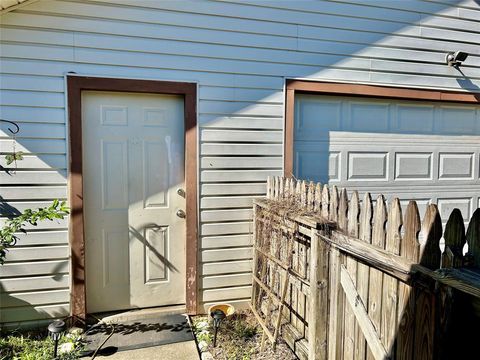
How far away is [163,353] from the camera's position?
94.2 inches

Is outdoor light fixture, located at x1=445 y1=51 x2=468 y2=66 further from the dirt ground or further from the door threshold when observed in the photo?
the door threshold

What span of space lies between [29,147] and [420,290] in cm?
290

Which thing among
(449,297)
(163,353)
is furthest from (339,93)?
(163,353)

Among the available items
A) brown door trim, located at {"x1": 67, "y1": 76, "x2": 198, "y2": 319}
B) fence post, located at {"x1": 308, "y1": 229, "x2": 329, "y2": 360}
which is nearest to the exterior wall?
brown door trim, located at {"x1": 67, "y1": 76, "x2": 198, "y2": 319}

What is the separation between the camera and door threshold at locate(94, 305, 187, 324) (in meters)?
2.81

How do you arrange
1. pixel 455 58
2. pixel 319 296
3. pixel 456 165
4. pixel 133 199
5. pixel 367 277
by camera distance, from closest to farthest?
pixel 367 277
pixel 319 296
pixel 133 199
pixel 455 58
pixel 456 165

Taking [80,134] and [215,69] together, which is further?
[215,69]

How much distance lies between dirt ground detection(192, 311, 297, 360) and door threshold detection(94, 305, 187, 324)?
200 millimetres

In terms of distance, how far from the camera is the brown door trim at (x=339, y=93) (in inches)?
122

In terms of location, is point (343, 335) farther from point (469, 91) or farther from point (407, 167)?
point (469, 91)

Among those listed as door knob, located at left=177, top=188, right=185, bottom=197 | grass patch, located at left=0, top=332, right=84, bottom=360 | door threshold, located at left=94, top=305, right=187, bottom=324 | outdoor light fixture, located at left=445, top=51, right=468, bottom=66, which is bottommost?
grass patch, located at left=0, top=332, right=84, bottom=360

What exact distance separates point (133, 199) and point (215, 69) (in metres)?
1.44

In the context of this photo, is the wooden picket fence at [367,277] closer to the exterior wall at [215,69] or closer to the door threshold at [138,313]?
the exterior wall at [215,69]

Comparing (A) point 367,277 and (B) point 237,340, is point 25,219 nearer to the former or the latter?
(B) point 237,340
